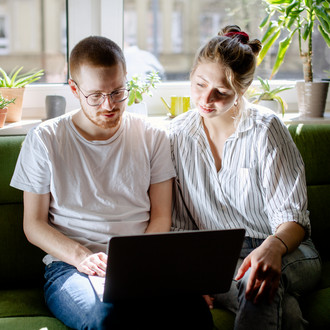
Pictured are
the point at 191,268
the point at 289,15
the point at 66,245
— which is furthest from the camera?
the point at 289,15

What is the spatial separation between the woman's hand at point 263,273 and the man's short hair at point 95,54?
716mm

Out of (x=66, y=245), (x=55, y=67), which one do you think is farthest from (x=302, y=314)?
(x=55, y=67)

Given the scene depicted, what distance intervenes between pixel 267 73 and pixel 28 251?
5.02ft

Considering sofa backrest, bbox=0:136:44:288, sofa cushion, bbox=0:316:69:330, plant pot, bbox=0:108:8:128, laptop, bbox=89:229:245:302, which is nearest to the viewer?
laptop, bbox=89:229:245:302

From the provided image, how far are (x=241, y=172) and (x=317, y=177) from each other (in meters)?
0.51

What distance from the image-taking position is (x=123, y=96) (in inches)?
66.0

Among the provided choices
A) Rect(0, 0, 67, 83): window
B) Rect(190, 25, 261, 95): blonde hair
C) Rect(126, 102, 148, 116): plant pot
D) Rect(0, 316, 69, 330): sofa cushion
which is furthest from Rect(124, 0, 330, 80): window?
Rect(0, 316, 69, 330): sofa cushion

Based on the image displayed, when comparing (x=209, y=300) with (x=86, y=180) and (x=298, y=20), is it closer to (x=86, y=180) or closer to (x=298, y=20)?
(x=86, y=180)

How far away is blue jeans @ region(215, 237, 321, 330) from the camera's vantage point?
149 centimetres

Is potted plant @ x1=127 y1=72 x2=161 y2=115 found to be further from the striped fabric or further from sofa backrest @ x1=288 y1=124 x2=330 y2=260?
sofa backrest @ x1=288 y1=124 x2=330 y2=260

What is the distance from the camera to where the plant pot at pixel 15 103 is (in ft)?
7.20

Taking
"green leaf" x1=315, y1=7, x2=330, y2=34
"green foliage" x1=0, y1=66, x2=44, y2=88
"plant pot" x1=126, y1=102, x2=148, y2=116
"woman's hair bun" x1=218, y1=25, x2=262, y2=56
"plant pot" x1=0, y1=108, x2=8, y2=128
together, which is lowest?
"plant pot" x1=0, y1=108, x2=8, y2=128

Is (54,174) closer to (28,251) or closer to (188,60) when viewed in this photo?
(28,251)

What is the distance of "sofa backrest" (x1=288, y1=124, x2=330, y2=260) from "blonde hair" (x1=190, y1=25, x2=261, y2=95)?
496 mm
